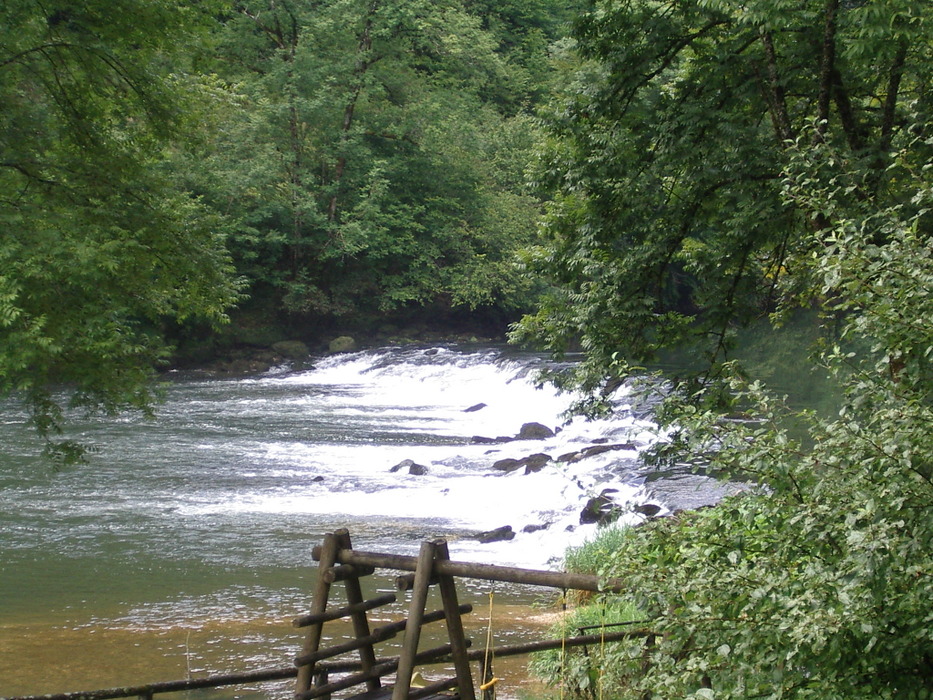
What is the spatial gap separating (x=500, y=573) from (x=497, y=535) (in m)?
9.13

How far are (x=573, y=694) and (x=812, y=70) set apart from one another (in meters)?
5.31

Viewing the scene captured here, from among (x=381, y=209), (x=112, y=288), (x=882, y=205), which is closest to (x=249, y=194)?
(x=381, y=209)

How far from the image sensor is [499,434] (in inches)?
803

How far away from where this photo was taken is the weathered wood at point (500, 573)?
352 centimetres

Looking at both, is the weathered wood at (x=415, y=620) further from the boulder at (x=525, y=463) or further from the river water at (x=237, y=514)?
the boulder at (x=525, y=463)

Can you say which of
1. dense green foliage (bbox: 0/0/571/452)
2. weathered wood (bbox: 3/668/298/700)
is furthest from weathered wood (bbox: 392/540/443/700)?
dense green foliage (bbox: 0/0/571/452)

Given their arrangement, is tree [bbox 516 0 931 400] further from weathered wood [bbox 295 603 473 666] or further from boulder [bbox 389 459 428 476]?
boulder [bbox 389 459 428 476]

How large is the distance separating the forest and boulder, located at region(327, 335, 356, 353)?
16.2 meters

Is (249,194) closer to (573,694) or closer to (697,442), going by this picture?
(573,694)

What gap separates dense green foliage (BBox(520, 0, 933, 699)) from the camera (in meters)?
3.04

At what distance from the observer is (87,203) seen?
7.84 meters

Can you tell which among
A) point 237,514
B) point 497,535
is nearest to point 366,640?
point 497,535

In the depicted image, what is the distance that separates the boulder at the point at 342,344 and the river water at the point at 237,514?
10335mm

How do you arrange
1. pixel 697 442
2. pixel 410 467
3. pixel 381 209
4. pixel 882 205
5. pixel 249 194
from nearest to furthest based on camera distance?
pixel 697 442 < pixel 882 205 < pixel 410 467 < pixel 249 194 < pixel 381 209
